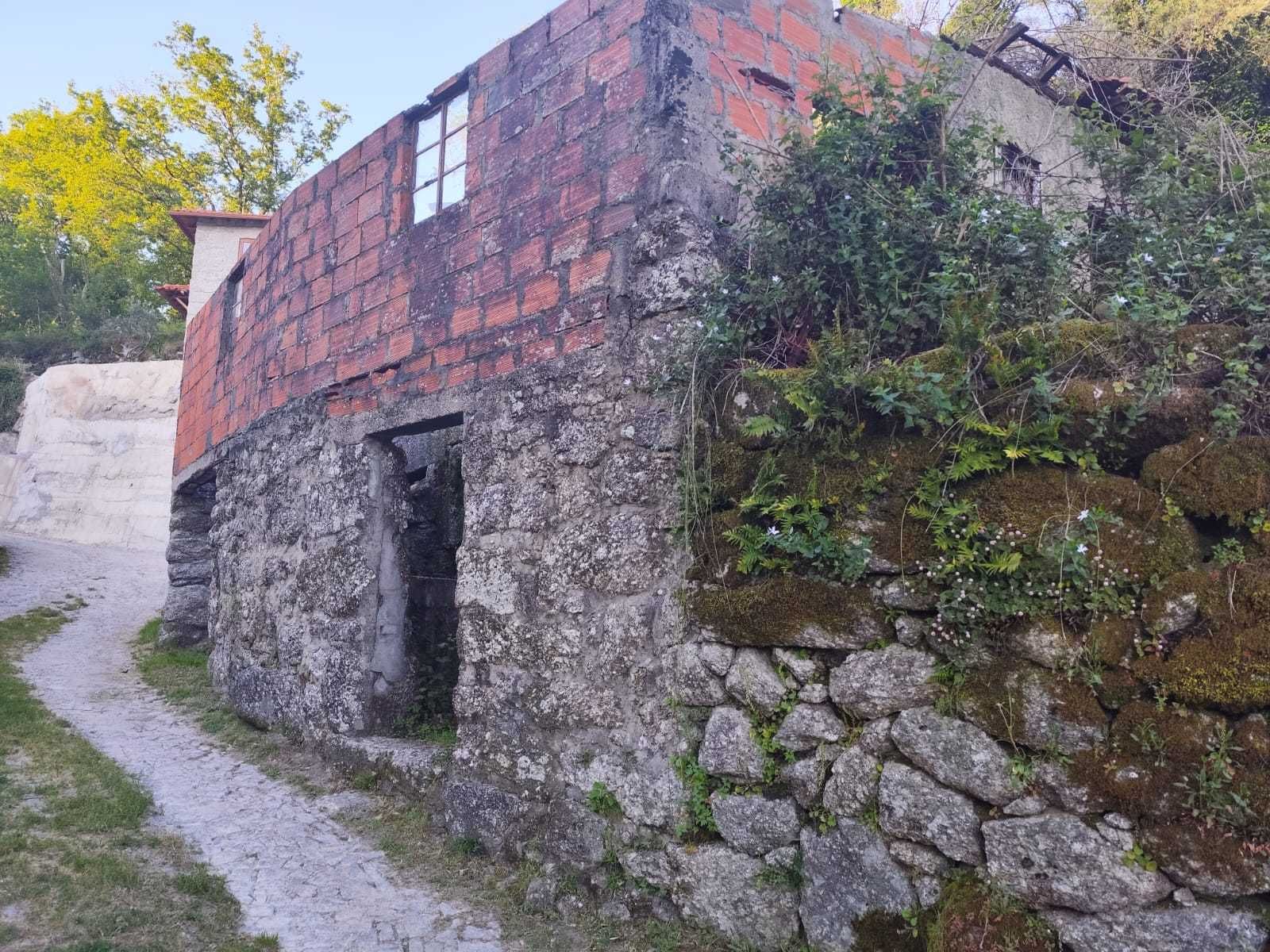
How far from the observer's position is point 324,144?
21.3 metres

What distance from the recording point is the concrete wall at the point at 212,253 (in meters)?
13.9

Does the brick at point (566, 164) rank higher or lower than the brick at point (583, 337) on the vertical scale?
higher

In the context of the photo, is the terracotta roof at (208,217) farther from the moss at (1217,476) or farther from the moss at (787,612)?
the moss at (1217,476)

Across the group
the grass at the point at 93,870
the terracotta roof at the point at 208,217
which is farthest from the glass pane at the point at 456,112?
the terracotta roof at the point at 208,217

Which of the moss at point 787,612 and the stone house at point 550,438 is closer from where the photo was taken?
the moss at point 787,612

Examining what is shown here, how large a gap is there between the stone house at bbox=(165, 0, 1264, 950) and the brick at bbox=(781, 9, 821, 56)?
0.06 ft

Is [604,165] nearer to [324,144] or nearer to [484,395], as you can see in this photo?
[484,395]

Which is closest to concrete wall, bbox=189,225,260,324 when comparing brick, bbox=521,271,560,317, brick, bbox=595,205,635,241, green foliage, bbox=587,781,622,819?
brick, bbox=521,271,560,317

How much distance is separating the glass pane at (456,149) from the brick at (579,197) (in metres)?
0.89

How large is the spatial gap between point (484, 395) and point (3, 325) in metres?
24.7

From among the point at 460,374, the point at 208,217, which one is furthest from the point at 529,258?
the point at 208,217

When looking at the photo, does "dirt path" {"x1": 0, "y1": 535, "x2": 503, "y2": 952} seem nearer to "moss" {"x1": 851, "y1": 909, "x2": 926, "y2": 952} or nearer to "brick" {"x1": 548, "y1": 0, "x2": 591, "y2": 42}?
"moss" {"x1": 851, "y1": 909, "x2": 926, "y2": 952}

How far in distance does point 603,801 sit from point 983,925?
150 cm

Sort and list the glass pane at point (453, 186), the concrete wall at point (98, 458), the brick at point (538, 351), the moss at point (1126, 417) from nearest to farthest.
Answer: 1. the moss at point (1126, 417)
2. the brick at point (538, 351)
3. the glass pane at point (453, 186)
4. the concrete wall at point (98, 458)
